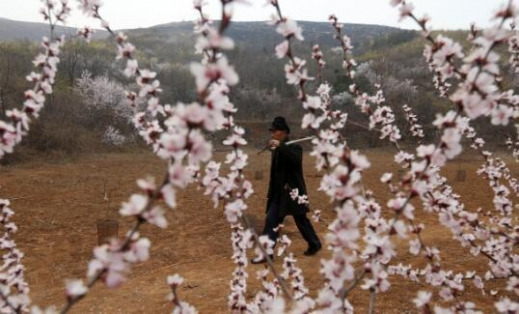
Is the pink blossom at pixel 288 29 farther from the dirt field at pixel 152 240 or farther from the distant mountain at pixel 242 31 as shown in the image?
the distant mountain at pixel 242 31

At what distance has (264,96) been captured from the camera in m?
34.8

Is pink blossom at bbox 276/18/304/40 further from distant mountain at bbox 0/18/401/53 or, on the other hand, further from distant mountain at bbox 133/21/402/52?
distant mountain at bbox 0/18/401/53

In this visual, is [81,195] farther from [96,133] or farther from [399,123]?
[399,123]

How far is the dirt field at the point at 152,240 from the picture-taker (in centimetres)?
549

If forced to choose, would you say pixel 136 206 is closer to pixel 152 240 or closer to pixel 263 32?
pixel 152 240

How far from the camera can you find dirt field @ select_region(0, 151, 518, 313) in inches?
216

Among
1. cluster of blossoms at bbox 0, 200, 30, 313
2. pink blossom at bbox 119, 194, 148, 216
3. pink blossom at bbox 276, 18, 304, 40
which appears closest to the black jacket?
cluster of blossoms at bbox 0, 200, 30, 313

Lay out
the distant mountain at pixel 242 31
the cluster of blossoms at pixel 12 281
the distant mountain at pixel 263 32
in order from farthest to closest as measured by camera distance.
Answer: the distant mountain at pixel 242 31, the distant mountain at pixel 263 32, the cluster of blossoms at pixel 12 281

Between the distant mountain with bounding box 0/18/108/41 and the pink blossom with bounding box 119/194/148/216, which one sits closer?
the pink blossom with bounding box 119/194/148/216

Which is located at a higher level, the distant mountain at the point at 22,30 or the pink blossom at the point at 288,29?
the distant mountain at the point at 22,30

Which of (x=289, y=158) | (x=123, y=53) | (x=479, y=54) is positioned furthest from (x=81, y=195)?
(x=479, y=54)

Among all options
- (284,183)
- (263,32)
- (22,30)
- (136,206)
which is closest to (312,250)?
(284,183)

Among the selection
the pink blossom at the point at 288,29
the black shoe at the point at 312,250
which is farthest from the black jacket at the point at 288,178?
the pink blossom at the point at 288,29

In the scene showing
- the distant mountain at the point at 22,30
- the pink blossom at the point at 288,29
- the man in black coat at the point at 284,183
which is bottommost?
the man in black coat at the point at 284,183
